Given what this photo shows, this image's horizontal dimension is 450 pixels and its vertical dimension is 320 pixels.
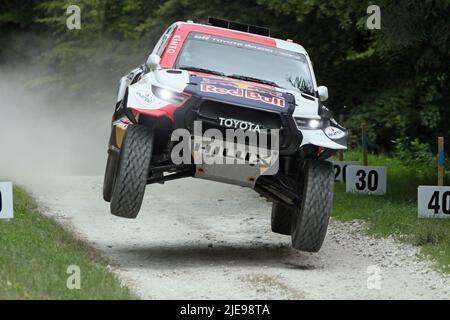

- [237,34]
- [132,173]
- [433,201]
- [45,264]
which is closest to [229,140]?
[132,173]

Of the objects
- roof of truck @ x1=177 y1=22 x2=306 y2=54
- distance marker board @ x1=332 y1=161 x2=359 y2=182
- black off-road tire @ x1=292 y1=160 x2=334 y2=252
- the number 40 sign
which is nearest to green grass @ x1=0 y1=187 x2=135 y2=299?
black off-road tire @ x1=292 y1=160 x2=334 y2=252

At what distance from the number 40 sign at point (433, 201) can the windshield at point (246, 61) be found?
98.2 inches

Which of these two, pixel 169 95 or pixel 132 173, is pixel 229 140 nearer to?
pixel 169 95

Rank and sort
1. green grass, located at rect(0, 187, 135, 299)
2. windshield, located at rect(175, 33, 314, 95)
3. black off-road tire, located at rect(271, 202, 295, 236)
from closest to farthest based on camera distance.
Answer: green grass, located at rect(0, 187, 135, 299) → windshield, located at rect(175, 33, 314, 95) → black off-road tire, located at rect(271, 202, 295, 236)

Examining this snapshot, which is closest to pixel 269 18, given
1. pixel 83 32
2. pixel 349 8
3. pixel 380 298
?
pixel 349 8

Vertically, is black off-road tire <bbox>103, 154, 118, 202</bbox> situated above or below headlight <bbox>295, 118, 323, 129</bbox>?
below

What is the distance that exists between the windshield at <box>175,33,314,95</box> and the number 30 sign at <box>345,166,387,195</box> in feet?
16.2

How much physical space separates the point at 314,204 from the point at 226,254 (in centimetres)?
185

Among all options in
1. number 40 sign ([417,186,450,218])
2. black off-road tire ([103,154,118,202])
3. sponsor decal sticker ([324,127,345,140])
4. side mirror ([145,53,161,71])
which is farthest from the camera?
number 40 sign ([417,186,450,218])

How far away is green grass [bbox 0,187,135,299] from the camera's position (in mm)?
9172

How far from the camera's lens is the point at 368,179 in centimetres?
1806

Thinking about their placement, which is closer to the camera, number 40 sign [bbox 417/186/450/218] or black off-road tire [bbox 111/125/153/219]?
black off-road tire [bbox 111/125/153/219]

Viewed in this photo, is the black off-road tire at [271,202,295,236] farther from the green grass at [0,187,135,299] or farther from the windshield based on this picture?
the green grass at [0,187,135,299]

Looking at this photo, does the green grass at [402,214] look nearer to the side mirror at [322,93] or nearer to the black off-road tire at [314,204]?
the black off-road tire at [314,204]
